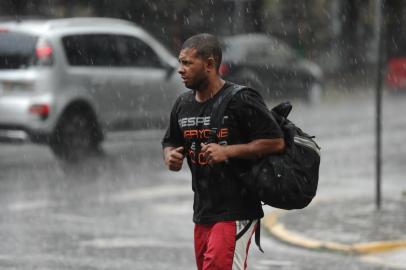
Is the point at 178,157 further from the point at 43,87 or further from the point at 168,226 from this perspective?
the point at 43,87

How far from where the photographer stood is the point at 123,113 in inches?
663

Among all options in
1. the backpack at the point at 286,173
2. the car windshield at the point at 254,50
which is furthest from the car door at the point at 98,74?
the backpack at the point at 286,173

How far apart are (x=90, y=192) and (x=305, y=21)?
26.1 meters

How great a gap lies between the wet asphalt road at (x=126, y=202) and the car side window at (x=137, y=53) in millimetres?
1097

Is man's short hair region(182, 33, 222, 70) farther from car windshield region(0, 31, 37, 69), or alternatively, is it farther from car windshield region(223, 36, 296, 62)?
car windshield region(223, 36, 296, 62)

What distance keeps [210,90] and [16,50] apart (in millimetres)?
10416

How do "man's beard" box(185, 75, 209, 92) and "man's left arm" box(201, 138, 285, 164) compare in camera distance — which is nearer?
"man's left arm" box(201, 138, 285, 164)

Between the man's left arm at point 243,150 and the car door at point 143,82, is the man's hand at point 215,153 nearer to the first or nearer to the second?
the man's left arm at point 243,150

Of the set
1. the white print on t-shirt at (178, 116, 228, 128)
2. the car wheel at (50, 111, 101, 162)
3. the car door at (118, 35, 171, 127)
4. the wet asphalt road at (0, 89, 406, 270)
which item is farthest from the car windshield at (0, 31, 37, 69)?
the white print on t-shirt at (178, 116, 228, 128)

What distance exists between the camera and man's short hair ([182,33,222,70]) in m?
5.77

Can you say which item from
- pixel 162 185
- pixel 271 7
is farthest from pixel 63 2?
pixel 162 185

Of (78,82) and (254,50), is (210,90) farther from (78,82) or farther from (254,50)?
(254,50)

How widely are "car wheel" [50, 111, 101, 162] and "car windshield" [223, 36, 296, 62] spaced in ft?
34.1

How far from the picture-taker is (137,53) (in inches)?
691
